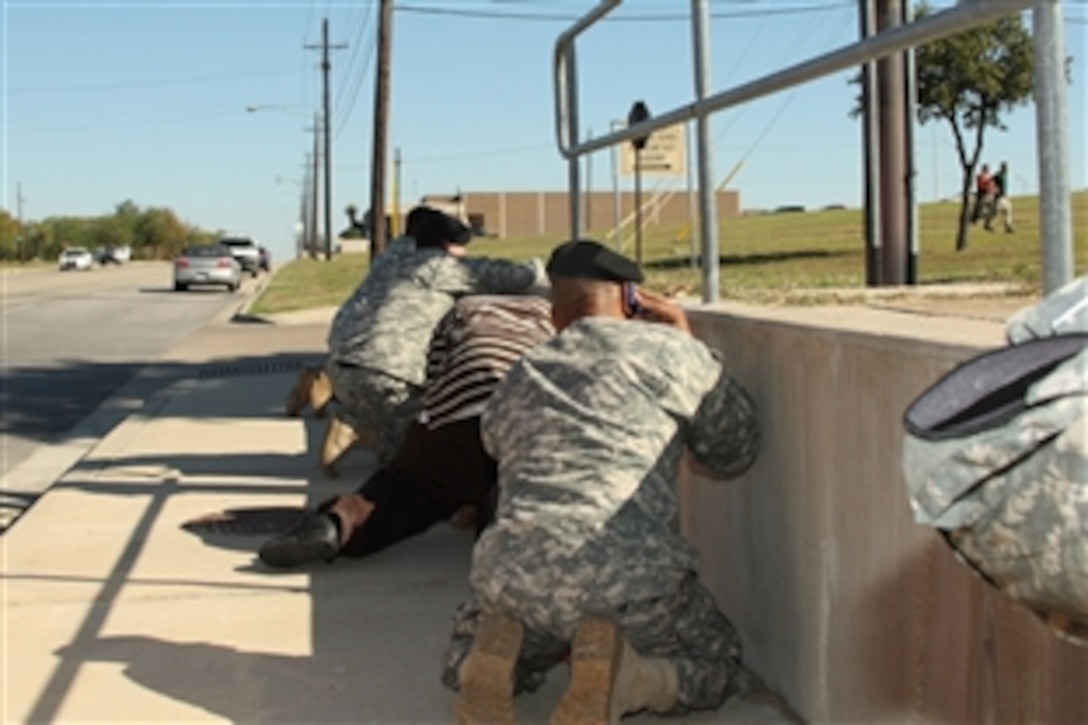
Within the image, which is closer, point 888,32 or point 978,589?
point 978,589

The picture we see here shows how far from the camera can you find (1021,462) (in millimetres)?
1709

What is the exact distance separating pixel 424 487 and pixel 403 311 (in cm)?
136

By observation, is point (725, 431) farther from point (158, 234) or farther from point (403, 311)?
point (158, 234)

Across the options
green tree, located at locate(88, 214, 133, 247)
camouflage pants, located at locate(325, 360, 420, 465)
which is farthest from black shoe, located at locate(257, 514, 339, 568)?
green tree, located at locate(88, 214, 133, 247)

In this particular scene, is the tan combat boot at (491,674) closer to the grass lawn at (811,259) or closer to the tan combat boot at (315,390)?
the grass lawn at (811,259)

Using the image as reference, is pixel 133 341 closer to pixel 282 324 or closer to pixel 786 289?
pixel 282 324

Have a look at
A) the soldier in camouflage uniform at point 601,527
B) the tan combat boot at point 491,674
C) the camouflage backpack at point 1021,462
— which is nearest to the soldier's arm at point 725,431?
the soldier in camouflage uniform at point 601,527

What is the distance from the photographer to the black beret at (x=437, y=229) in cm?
665

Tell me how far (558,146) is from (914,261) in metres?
5.02

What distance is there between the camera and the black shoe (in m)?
5.43

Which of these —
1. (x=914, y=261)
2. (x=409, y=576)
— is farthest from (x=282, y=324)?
(x=409, y=576)

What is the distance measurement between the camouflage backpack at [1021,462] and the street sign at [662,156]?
7429 mm

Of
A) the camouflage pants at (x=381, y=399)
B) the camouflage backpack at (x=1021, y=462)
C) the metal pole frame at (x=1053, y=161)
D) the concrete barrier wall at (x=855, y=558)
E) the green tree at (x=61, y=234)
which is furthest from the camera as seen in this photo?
the green tree at (x=61, y=234)

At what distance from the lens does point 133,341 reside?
21797 millimetres
